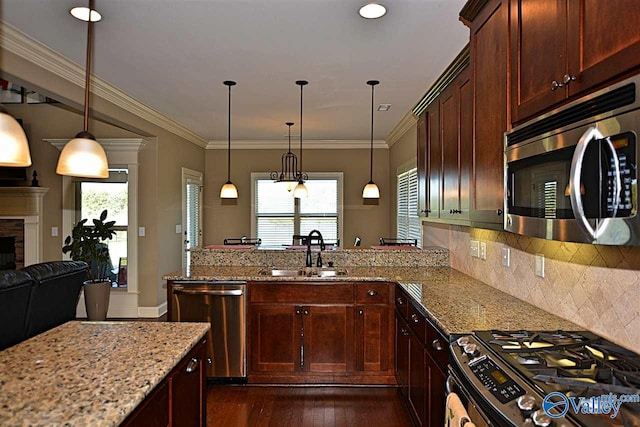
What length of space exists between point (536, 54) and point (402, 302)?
6.39 feet

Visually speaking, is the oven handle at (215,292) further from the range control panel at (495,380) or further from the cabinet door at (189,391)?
the range control panel at (495,380)

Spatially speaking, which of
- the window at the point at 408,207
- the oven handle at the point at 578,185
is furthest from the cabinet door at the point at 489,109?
the window at the point at 408,207

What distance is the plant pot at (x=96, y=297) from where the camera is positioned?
17.2 ft

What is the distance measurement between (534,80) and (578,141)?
504mm

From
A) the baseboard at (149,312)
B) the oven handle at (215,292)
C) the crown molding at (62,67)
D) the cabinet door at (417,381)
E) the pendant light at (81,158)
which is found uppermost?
the crown molding at (62,67)

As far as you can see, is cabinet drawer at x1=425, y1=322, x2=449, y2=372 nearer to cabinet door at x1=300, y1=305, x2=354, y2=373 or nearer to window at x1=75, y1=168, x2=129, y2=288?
cabinet door at x1=300, y1=305, x2=354, y2=373

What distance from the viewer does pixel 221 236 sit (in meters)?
8.24

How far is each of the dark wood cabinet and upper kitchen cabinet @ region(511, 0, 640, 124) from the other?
2.07 m

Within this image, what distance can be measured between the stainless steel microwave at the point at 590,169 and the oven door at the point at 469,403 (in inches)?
24.2

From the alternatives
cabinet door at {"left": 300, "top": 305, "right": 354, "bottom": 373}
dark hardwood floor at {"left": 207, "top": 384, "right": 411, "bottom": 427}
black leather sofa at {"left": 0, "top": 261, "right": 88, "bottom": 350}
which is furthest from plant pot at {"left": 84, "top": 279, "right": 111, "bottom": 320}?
cabinet door at {"left": 300, "top": 305, "right": 354, "bottom": 373}

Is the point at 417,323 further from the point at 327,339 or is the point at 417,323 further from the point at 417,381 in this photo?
the point at 327,339

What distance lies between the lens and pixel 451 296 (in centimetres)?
268

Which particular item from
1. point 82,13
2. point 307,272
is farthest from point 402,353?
point 82,13

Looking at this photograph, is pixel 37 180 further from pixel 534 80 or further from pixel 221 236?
pixel 534 80
